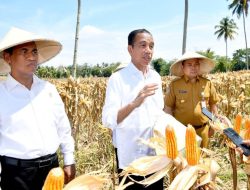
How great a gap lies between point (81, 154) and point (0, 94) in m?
3.47

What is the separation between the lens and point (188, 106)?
3.66 metres

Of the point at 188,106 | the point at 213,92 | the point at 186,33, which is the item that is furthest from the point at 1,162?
the point at 186,33

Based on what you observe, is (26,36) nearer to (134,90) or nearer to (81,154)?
(134,90)

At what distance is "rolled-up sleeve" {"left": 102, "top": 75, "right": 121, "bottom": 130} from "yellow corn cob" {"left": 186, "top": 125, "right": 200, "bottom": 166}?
3.91 feet

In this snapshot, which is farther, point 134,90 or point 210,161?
point 134,90

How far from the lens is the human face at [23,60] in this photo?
2377 mm

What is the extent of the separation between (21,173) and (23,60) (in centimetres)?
72

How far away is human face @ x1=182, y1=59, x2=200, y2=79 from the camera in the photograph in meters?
3.66

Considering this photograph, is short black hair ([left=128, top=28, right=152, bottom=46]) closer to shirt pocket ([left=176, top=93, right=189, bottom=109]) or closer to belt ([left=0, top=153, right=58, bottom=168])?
belt ([left=0, top=153, right=58, bottom=168])

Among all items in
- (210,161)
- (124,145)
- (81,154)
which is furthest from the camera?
(81,154)

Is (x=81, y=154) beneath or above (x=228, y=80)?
beneath

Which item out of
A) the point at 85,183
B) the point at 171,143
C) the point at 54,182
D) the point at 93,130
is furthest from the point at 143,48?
the point at 93,130

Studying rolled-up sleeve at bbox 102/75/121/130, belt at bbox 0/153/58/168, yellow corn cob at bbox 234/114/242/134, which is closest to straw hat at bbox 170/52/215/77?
rolled-up sleeve at bbox 102/75/121/130

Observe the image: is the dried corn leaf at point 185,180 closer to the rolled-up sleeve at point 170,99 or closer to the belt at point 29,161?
the belt at point 29,161
